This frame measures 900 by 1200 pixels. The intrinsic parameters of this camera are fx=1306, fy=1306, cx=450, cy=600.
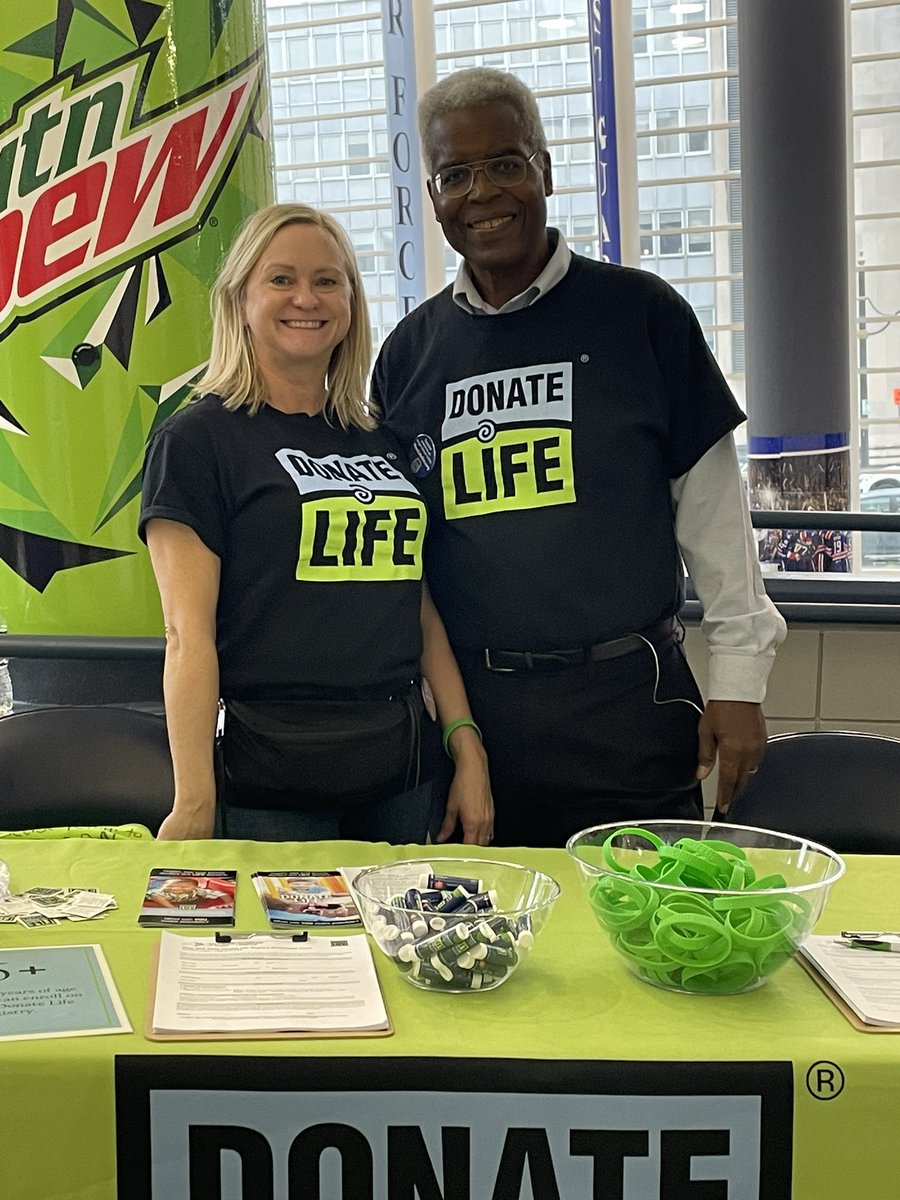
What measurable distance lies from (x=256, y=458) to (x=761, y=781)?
91 cm

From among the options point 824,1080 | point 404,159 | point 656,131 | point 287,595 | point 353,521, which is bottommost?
point 824,1080

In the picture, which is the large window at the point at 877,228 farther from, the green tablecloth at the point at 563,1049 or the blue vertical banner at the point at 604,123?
the green tablecloth at the point at 563,1049

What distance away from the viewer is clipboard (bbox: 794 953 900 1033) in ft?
3.68

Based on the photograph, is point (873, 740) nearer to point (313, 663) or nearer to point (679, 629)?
point (679, 629)

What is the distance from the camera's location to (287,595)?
1.91m

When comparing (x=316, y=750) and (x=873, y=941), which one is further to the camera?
(x=316, y=750)

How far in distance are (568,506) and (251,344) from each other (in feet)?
1.83

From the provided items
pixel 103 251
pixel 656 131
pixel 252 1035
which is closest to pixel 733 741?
pixel 252 1035

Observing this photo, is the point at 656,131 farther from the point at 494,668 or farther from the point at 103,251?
the point at 494,668

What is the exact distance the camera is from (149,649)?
112 inches

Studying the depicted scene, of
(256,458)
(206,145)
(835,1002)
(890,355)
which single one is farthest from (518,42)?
(835,1002)

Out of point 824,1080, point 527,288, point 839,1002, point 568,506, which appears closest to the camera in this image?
point 824,1080

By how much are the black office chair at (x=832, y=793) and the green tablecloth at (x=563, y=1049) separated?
70cm

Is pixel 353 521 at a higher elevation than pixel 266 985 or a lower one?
higher
